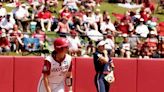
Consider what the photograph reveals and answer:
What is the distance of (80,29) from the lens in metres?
17.4

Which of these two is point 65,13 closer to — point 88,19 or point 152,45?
point 88,19

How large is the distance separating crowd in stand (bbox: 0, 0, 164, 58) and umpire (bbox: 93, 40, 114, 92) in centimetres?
292

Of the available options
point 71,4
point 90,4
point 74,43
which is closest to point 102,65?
point 74,43

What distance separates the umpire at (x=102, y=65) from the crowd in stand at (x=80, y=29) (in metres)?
2.92

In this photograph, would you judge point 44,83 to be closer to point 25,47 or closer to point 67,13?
point 25,47

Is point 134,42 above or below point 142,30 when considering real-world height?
below

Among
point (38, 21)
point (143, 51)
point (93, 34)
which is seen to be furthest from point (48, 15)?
point (143, 51)

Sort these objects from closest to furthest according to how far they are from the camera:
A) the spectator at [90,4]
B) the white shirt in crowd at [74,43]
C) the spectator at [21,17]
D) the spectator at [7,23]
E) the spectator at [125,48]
Answer: the white shirt in crowd at [74,43] < the spectator at [125,48] < the spectator at [7,23] < the spectator at [21,17] < the spectator at [90,4]

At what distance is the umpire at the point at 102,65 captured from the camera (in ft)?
39.9

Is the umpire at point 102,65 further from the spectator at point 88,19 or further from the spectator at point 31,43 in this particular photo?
the spectator at point 88,19

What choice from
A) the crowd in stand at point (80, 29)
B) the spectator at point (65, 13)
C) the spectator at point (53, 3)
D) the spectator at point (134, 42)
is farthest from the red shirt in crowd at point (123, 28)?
the spectator at point (53, 3)

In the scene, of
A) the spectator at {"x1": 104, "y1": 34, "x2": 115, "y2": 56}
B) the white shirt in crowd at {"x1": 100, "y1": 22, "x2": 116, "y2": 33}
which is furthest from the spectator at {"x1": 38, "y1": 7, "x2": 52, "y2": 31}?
the spectator at {"x1": 104, "y1": 34, "x2": 115, "y2": 56}

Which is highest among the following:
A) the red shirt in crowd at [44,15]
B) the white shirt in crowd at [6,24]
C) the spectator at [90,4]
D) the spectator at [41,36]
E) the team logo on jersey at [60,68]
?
the spectator at [90,4]

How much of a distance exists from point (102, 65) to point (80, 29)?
519 centimetres
